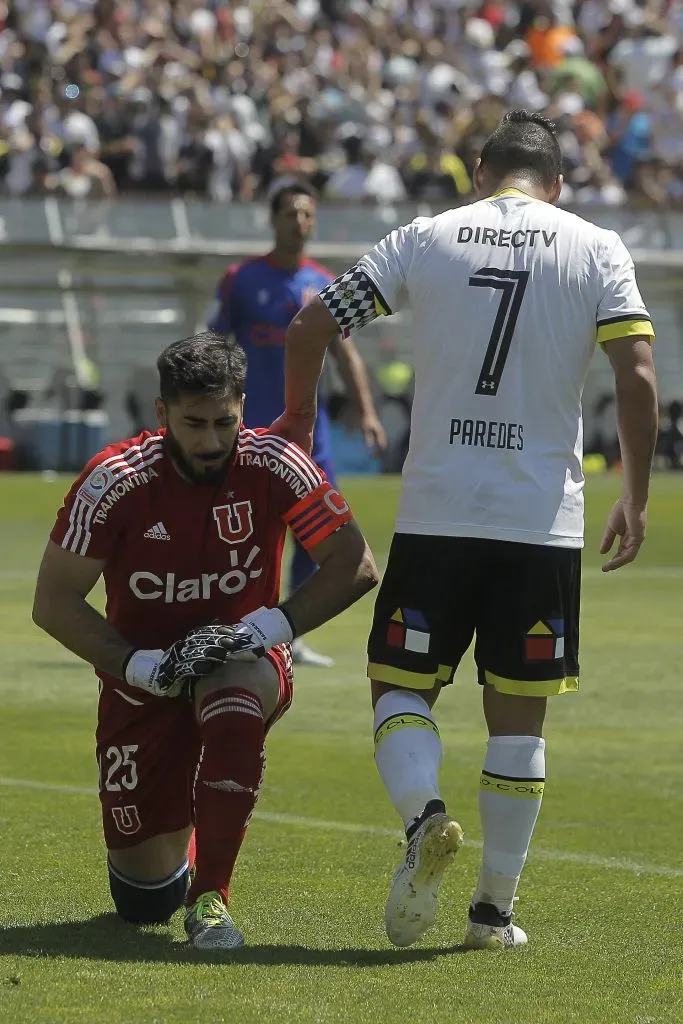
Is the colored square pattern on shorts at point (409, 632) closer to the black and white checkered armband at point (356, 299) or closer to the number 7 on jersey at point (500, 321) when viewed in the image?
the number 7 on jersey at point (500, 321)

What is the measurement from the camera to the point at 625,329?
501 cm

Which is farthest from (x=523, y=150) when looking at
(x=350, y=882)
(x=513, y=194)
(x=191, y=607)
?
(x=350, y=882)

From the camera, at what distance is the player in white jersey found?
5.01 meters

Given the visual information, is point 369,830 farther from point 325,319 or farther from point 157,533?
point 325,319

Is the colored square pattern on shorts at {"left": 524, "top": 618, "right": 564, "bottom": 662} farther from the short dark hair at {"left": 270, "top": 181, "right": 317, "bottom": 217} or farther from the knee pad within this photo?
the short dark hair at {"left": 270, "top": 181, "right": 317, "bottom": 217}

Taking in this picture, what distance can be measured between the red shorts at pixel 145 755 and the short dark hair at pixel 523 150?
1.43 metres

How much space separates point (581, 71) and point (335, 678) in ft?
67.3

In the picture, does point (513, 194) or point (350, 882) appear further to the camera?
point (350, 882)

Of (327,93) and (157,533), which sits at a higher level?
(327,93)

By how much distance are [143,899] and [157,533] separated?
1.00 meters

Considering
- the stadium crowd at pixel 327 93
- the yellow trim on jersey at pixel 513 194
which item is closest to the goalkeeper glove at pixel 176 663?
the yellow trim on jersey at pixel 513 194

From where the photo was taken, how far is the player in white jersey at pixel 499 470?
5.01 metres

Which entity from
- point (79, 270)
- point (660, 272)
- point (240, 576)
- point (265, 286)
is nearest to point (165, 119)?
point (79, 270)

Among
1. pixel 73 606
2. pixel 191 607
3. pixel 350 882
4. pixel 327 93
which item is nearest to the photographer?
pixel 73 606
